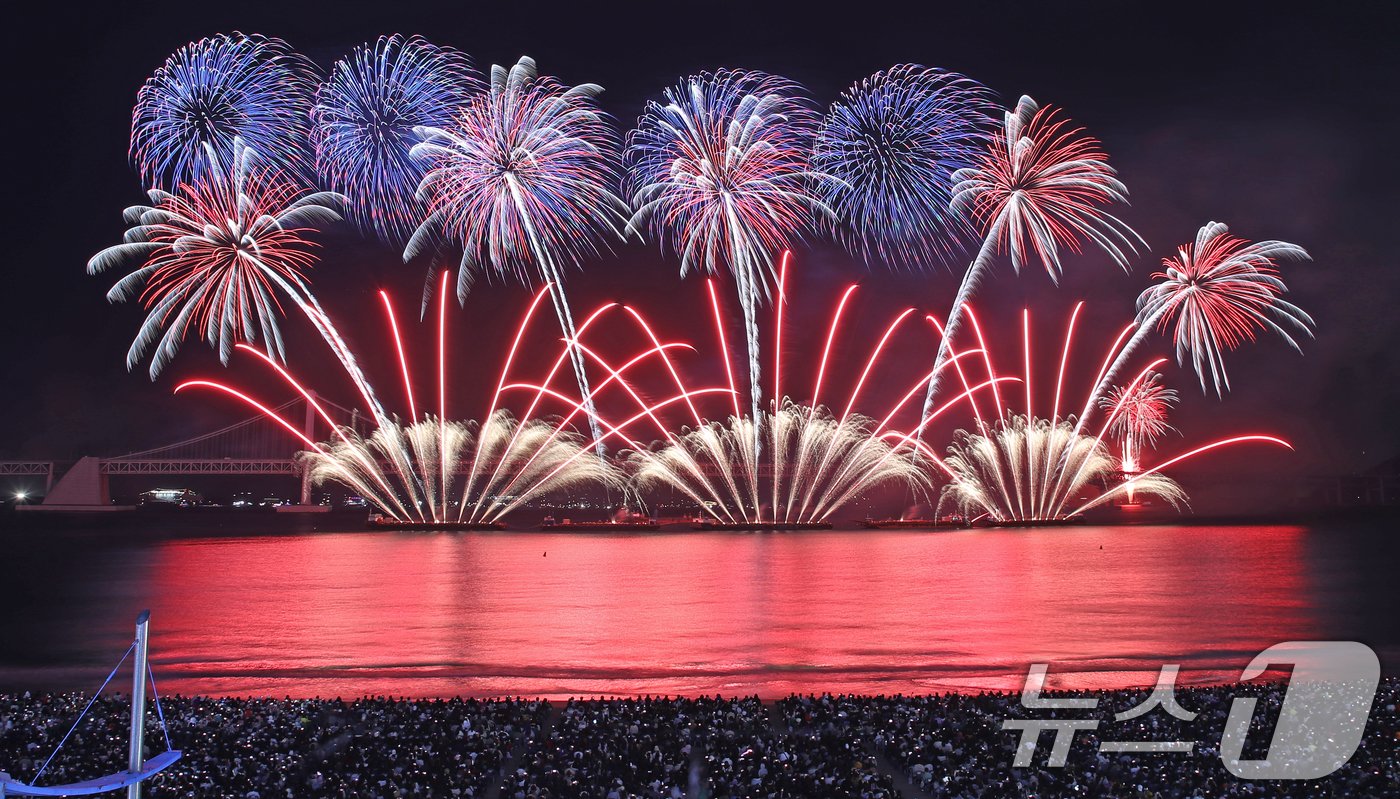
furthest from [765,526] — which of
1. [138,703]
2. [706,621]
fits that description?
[138,703]

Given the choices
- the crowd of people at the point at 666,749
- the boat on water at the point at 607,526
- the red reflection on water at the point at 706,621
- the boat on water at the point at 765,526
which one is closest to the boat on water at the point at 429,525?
the boat on water at the point at 607,526

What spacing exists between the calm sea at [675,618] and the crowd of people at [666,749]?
2.94 metres

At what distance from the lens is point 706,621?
22.3 m

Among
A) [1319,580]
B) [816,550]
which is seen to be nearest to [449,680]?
[1319,580]

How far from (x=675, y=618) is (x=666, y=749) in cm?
1269

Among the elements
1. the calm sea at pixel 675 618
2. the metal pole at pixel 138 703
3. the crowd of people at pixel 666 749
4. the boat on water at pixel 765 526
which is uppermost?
the metal pole at pixel 138 703

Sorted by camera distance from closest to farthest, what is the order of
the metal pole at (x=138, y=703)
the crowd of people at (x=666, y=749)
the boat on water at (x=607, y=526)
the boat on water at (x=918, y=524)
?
the metal pole at (x=138, y=703) < the crowd of people at (x=666, y=749) < the boat on water at (x=607, y=526) < the boat on water at (x=918, y=524)

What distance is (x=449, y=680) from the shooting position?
15367mm

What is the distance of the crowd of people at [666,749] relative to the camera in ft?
31.7

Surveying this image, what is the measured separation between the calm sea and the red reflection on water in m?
0.10

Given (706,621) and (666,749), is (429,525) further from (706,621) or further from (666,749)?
(666,749)

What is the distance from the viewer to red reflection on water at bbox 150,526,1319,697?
1562cm

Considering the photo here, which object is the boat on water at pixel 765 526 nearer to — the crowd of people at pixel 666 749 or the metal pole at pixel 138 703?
the crowd of people at pixel 666 749

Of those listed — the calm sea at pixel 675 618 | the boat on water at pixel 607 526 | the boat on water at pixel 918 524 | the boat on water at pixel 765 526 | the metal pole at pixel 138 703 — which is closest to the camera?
the metal pole at pixel 138 703
